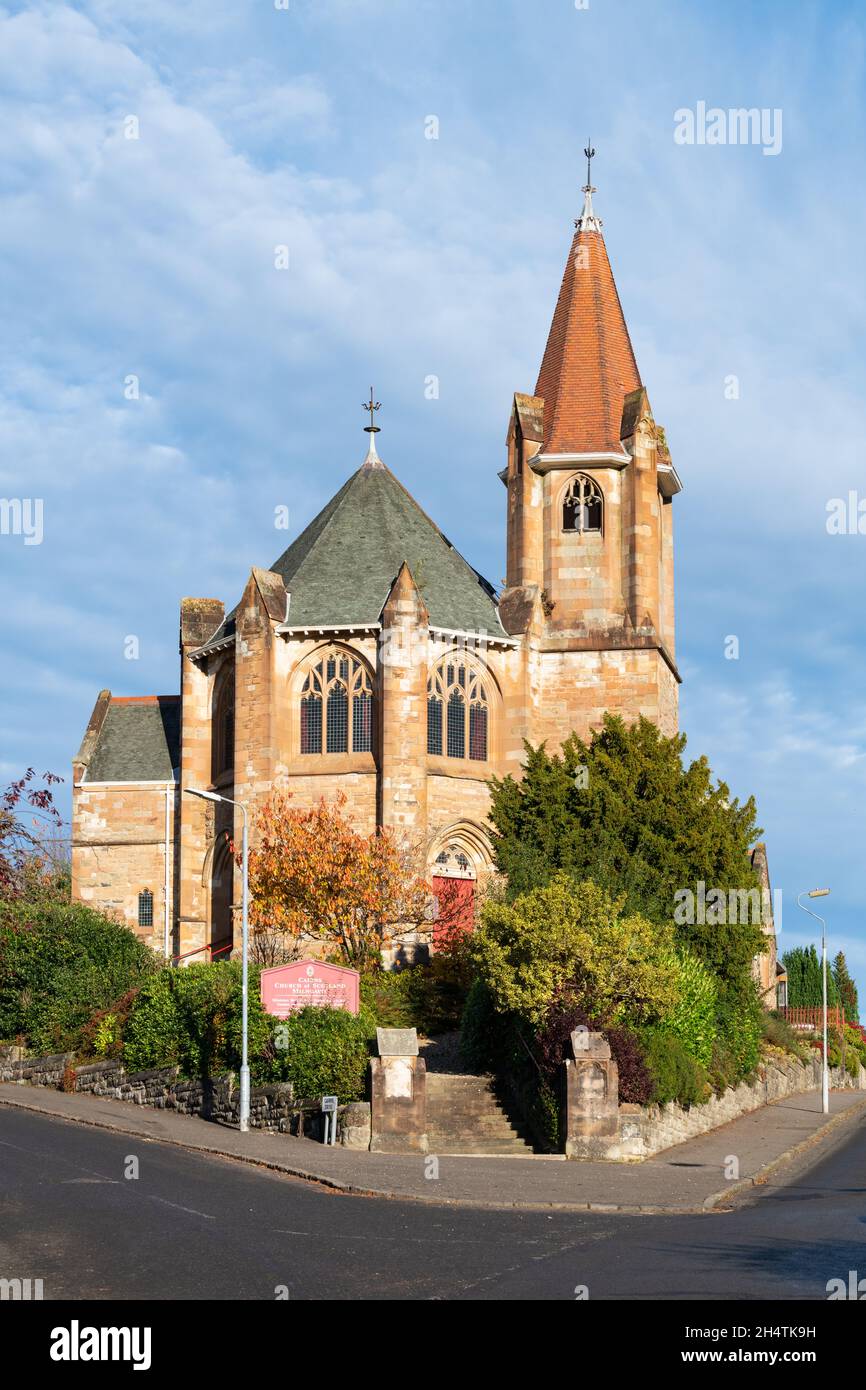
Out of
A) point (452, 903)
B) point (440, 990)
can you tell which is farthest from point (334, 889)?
point (452, 903)

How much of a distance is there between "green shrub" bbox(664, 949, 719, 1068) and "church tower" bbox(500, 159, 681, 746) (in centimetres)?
1388

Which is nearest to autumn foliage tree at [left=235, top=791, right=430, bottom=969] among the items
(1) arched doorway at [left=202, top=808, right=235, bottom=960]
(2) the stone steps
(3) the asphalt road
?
(1) arched doorway at [left=202, top=808, right=235, bottom=960]

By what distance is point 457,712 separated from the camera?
47.8m

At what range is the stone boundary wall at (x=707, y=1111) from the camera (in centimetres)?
2806

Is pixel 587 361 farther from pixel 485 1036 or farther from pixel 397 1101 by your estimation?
pixel 397 1101

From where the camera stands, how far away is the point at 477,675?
159 ft

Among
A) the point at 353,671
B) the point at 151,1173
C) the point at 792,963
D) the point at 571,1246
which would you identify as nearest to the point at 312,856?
the point at 353,671

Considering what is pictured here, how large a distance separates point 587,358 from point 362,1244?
1602 inches

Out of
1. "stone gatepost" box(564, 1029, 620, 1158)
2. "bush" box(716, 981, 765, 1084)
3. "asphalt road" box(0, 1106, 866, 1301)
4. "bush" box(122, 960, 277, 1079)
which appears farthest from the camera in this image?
"bush" box(716, 981, 765, 1084)

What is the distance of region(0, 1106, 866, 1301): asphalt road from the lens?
13.6 metres

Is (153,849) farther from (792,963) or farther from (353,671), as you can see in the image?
(792,963)

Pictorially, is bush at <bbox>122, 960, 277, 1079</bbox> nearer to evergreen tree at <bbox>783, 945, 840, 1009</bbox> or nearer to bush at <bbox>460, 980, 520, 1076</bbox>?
bush at <bbox>460, 980, 520, 1076</bbox>
